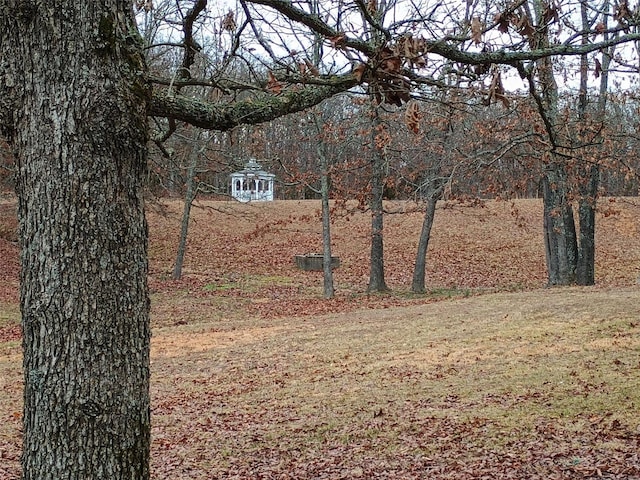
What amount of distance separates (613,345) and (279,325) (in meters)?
7.25

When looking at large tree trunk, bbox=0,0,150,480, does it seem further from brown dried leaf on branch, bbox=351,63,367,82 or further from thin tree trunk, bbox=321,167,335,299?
thin tree trunk, bbox=321,167,335,299

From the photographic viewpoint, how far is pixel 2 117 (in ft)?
9.45

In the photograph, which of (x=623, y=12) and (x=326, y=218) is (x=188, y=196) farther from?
(x=623, y=12)

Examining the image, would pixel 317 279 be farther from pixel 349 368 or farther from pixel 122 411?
pixel 122 411

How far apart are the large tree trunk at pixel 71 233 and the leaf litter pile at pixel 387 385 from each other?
10.4ft

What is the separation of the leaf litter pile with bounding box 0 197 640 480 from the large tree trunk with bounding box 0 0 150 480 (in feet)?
10.4

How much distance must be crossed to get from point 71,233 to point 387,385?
654cm

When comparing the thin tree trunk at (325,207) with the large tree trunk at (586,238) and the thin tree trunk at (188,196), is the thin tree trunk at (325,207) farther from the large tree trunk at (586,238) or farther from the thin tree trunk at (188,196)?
the large tree trunk at (586,238)

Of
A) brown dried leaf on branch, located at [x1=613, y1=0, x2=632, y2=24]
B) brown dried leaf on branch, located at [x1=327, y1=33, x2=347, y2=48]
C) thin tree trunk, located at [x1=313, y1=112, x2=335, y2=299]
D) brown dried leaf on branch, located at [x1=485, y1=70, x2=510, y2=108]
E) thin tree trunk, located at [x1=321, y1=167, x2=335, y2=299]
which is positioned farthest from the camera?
thin tree trunk, located at [x1=321, y1=167, x2=335, y2=299]

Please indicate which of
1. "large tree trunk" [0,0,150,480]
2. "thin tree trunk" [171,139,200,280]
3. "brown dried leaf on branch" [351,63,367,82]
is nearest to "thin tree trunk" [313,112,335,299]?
"thin tree trunk" [171,139,200,280]

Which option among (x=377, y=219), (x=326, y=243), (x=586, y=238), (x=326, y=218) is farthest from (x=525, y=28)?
(x=377, y=219)

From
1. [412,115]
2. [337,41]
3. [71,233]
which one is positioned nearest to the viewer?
[71,233]

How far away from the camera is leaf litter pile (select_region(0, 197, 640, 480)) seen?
5.96 m

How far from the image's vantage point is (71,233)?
9.09ft
